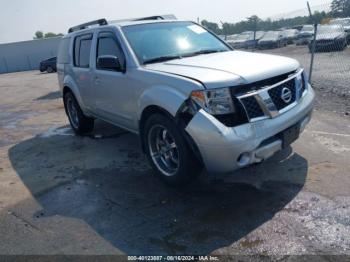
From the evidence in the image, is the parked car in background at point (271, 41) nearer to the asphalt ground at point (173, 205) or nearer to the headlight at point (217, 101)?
the asphalt ground at point (173, 205)

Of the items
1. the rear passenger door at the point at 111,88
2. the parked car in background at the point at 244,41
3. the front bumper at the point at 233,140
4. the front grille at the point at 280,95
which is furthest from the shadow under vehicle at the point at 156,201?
the parked car in background at the point at 244,41

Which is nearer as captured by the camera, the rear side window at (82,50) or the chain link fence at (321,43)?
the rear side window at (82,50)

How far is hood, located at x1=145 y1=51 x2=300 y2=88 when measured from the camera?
12.5 feet

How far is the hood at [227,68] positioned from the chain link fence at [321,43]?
373cm

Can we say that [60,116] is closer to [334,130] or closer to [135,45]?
[135,45]

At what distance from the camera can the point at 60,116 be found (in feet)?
32.1

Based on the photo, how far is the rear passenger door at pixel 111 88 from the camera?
16.7 ft

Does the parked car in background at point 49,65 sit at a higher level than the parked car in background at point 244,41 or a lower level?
lower

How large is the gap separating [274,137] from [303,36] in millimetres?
28771

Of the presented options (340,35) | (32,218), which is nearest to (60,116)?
(32,218)

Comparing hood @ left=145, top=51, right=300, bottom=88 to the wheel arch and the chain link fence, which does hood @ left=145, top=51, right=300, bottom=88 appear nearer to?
the wheel arch

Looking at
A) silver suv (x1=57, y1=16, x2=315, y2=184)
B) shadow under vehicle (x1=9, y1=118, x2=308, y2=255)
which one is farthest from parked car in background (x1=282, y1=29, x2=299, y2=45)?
shadow under vehicle (x1=9, y1=118, x2=308, y2=255)

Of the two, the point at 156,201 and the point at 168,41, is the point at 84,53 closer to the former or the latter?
the point at 168,41

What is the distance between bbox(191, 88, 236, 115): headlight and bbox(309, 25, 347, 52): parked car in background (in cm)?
1544
